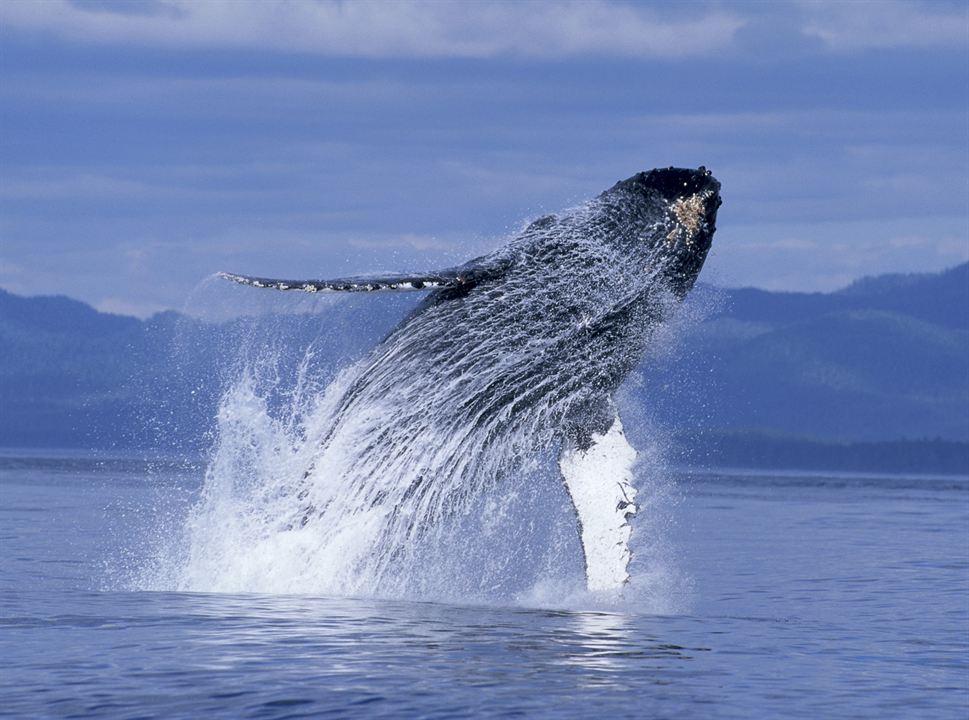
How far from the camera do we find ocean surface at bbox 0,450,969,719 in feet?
33.3

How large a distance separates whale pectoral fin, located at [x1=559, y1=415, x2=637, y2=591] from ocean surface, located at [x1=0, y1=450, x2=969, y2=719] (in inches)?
16.5

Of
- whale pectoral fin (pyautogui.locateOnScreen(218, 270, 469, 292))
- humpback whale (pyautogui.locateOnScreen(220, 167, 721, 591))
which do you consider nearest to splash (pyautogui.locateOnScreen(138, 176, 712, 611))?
humpback whale (pyautogui.locateOnScreen(220, 167, 721, 591))

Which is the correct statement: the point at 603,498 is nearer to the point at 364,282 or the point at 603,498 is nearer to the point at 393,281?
the point at 393,281

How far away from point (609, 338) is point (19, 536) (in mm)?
12764

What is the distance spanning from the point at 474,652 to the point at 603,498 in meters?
4.17

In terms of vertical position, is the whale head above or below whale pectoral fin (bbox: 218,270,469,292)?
above

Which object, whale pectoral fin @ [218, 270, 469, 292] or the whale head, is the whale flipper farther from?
the whale head

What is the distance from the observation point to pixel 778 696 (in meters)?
10.9

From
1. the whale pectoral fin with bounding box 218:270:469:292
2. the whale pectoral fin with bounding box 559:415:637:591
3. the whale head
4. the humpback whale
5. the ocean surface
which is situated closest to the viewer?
the ocean surface

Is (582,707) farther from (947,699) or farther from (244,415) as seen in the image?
(244,415)

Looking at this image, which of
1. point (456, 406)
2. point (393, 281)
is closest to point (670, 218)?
point (456, 406)

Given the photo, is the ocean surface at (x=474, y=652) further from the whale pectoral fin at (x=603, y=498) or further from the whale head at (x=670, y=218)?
the whale head at (x=670, y=218)

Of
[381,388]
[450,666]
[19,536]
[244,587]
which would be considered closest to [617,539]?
[381,388]

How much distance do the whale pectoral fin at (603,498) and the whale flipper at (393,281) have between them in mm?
2106
